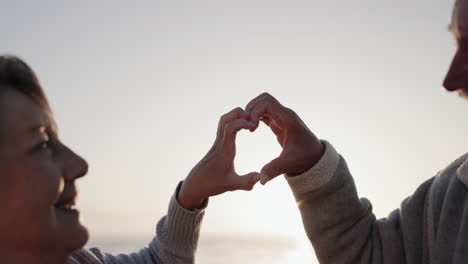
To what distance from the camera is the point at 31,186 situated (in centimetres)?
153

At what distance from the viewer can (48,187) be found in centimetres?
156

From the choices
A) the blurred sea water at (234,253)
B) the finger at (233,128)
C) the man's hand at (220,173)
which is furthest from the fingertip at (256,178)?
the blurred sea water at (234,253)

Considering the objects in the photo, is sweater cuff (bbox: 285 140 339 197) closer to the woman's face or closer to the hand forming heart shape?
the hand forming heart shape

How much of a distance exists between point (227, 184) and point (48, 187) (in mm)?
805

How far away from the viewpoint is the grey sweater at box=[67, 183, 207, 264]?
2188 mm

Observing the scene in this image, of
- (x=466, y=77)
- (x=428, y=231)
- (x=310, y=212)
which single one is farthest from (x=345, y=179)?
(x=466, y=77)

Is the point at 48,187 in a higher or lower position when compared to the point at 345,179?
higher

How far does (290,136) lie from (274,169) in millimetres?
166

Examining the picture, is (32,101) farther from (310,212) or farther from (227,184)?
(310,212)

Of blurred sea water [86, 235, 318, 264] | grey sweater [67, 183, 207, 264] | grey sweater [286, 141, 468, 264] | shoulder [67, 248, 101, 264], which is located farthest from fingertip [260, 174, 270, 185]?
blurred sea water [86, 235, 318, 264]

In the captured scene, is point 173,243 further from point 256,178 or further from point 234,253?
point 234,253

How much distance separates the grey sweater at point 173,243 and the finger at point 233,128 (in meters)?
0.31

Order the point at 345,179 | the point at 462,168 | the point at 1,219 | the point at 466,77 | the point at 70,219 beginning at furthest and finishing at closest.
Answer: the point at 345,179, the point at 462,168, the point at 466,77, the point at 70,219, the point at 1,219

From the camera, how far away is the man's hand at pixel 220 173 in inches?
85.7
